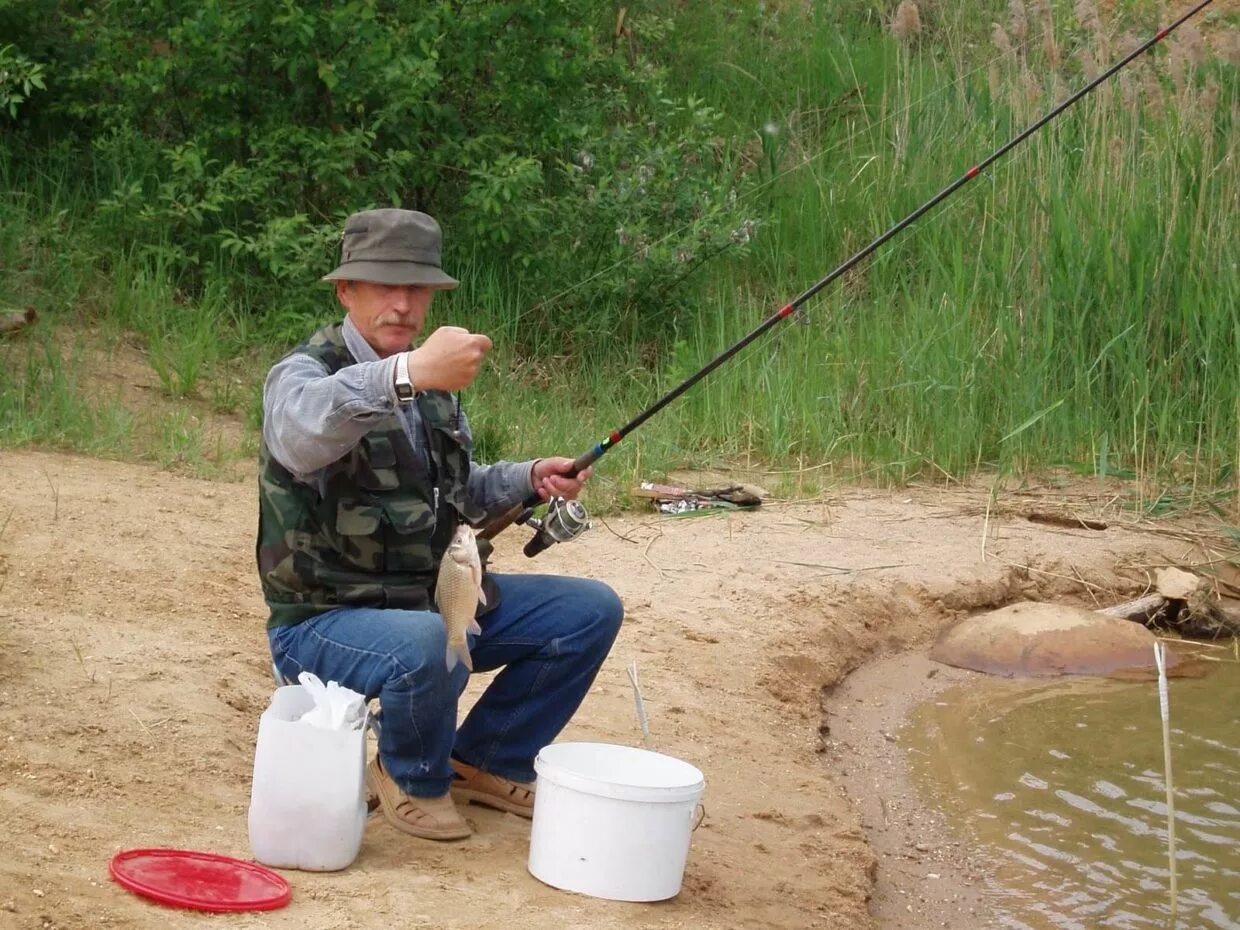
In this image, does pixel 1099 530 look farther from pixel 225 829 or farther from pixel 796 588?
pixel 225 829

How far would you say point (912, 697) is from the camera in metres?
5.77

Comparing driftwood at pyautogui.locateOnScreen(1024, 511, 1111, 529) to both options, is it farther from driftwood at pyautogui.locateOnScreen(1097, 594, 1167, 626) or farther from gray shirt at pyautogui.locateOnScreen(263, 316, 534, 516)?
gray shirt at pyautogui.locateOnScreen(263, 316, 534, 516)

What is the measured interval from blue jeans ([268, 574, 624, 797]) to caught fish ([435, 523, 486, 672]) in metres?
0.04

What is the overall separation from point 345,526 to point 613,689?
1.79 meters

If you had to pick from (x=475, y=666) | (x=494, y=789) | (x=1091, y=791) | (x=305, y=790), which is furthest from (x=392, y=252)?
(x=1091, y=791)

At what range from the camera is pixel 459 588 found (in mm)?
3475

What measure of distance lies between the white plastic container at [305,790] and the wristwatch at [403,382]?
0.68m

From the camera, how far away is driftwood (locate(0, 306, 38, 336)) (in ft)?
24.9

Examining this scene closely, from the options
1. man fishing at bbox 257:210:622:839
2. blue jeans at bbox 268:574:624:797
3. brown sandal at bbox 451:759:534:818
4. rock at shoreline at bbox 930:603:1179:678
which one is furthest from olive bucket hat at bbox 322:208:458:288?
rock at shoreline at bbox 930:603:1179:678

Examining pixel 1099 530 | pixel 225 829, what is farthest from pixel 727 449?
pixel 225 829

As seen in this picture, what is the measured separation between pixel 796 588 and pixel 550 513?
7.52ft

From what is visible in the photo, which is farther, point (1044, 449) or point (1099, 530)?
point (1044, 449)

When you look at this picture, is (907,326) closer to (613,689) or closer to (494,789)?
(613,689)

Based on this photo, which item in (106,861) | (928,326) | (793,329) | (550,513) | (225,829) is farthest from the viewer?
(793,329)
